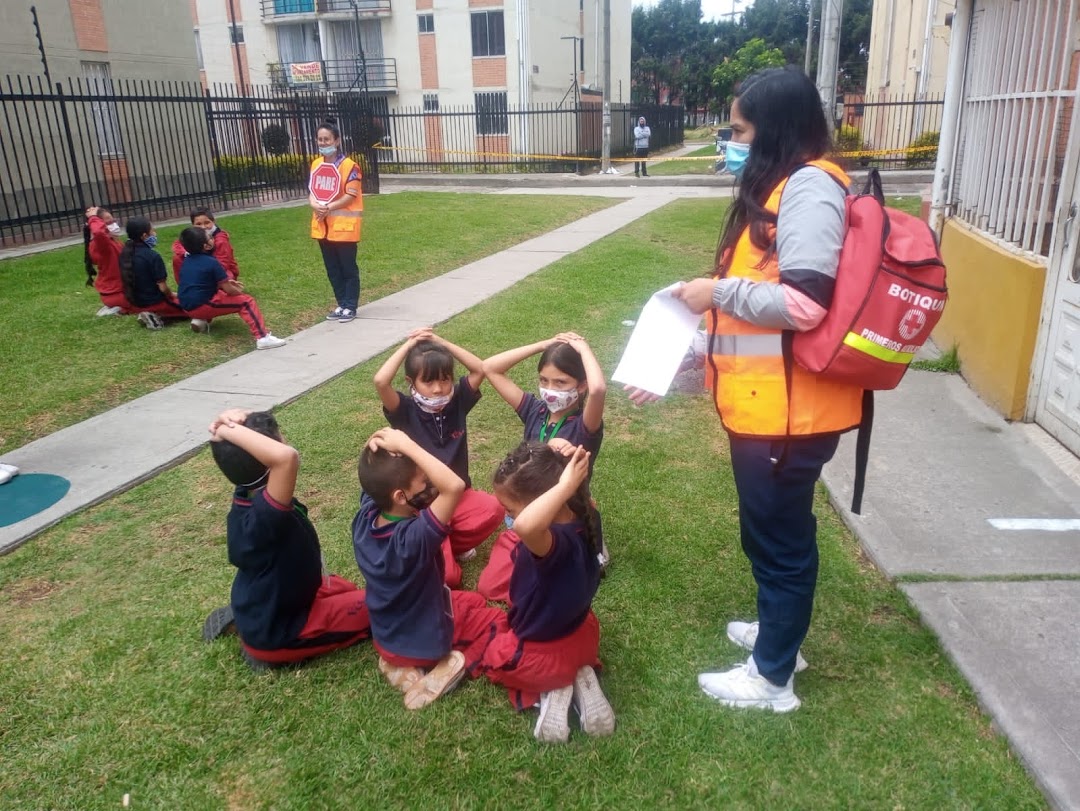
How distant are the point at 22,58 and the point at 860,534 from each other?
56.5 feet

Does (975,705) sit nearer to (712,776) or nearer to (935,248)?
(712,776)

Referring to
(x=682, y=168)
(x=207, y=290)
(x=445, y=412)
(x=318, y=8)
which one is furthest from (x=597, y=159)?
(x=445, y=412)

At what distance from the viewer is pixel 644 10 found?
70.5 m

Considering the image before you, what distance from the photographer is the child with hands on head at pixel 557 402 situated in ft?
10.9

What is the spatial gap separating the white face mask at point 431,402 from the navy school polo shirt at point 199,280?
4335 millimetres

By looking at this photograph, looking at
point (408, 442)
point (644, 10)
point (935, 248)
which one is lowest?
point (408, 442)

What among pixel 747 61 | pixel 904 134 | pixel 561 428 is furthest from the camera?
pixel 747 61

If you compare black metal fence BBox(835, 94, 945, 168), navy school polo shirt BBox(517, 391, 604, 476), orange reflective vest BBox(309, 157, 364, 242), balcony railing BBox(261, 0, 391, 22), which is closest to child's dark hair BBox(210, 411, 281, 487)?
navy school polo shirt BBox(517, 391, 604, 476)

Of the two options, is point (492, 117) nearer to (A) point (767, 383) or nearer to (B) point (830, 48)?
(B) point (830, 48)

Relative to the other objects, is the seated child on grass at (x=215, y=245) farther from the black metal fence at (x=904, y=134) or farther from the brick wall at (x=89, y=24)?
the black metal fence at (x=904, y=134)

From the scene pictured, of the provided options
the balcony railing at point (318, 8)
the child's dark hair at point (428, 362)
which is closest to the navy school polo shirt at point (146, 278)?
the child's dark hair at point (428, 362)

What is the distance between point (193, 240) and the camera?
7.32 meters

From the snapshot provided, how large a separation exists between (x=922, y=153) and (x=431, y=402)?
1867 centimetres

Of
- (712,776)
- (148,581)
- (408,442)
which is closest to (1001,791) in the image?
(712,776)
